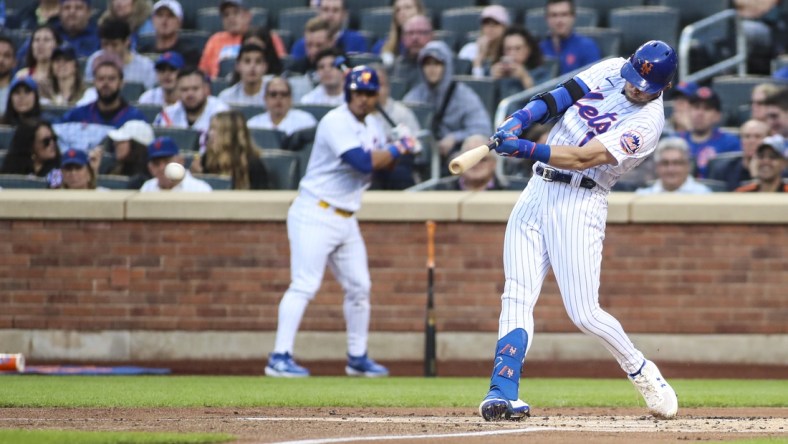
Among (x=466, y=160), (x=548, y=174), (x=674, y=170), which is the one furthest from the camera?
(x=674, y=170)

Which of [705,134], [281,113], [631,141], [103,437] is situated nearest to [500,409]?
[631,141]

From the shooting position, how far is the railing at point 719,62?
43.1 feet

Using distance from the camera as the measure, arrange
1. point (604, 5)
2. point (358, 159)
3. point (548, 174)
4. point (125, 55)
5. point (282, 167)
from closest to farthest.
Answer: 1. point (548, 174)
2. point (358, 159)
3. point (282, 167)
4. point (125, 55)
5. point (604, 5)

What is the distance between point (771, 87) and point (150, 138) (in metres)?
5.49

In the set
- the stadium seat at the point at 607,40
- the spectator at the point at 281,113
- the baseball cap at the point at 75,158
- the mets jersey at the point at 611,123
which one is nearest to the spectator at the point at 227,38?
the spectator at the point at 281,113

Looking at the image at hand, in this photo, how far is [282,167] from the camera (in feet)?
40.2

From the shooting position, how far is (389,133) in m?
12.4

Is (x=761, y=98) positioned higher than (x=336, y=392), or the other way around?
(x=761, y=98)

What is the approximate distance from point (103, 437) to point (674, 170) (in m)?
7.21

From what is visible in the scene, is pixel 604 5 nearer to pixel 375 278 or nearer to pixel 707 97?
pixel 707 97

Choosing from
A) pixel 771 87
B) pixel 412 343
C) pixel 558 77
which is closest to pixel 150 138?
pixel 412 343

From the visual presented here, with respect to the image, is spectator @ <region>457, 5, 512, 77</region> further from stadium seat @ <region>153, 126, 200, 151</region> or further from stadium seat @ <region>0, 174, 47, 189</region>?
stadium seat @ <region>0, 174, 47, 189</region>

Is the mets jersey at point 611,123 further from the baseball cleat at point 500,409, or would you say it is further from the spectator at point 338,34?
the spectator at point 338,34

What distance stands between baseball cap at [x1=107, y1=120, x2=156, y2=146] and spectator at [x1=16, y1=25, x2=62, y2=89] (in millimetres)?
1667
